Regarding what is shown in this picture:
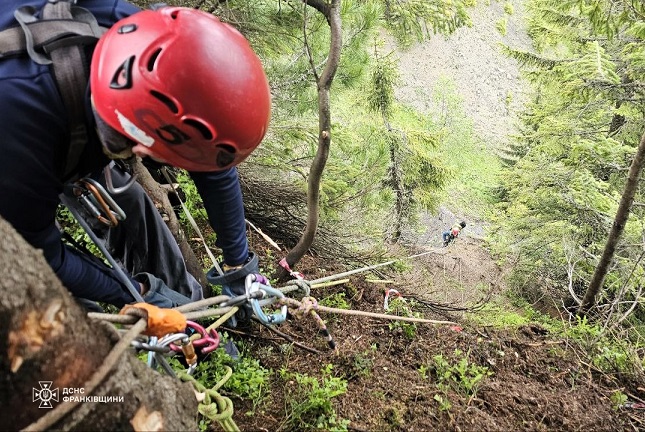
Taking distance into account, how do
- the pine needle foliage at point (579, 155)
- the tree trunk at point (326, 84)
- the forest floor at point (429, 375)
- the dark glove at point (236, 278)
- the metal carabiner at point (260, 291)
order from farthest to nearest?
the pine needle foliage at point (579, 155) → the tree trunk at point (326, 84) → the dark glove at point (236, 278) → the forest floor at point (429, 375) → the metal carabiner at point (260, 291)

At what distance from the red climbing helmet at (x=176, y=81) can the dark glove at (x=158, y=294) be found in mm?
1063

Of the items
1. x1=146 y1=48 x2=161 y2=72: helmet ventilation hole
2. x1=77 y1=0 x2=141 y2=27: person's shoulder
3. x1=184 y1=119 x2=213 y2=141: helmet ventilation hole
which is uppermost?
x1=77 y1=0 x2=141 y2=27: person's shoulder

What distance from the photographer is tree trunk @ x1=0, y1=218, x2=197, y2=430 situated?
96 cm

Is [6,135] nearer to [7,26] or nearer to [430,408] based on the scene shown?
[7,26]

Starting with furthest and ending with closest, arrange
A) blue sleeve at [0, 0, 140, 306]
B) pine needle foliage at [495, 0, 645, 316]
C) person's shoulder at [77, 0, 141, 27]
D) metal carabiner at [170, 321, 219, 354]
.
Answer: pine needle foliage at [495, 0, 645, 316], metal carabiner at [170, 321, 219, 354], person's shoulder at [77, 0, 141, 27], blue sleeve at [0, 0, 140, 306]

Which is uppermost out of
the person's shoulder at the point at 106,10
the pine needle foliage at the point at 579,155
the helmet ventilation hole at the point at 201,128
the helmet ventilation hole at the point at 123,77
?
the person's shoulder at the point at 106,10

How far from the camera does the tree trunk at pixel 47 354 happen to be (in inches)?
37.7

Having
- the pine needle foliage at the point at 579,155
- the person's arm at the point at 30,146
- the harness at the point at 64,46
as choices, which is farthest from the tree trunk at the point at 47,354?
the pine needle foliage at the point at 579,155

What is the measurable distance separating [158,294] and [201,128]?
1250 millimetres

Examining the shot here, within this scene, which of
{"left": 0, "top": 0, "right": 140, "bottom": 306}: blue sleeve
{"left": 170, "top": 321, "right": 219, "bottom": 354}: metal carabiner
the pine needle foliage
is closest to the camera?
{"left": 0, "top": 0, "right": 140, "bottom": 306}: blue sleeve

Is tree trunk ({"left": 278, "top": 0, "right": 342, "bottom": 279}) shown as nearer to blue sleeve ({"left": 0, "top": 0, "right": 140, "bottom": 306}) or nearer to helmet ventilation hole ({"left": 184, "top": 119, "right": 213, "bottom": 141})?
helmet ventilation hole ({"left": 184, "top": 119, "right": 213, "bottom": 141})

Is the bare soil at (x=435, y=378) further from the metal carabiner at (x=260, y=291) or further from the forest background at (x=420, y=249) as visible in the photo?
the metal carabiner at (x=260, y=291)

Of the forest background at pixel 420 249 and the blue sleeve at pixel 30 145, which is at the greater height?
the blue sleeve at pixel 30 145

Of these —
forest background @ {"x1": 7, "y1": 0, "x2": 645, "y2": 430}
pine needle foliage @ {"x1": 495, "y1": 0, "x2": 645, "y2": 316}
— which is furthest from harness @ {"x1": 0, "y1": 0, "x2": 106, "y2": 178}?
pine needle foliage @ {"x1": 495, "y1": 0, "x2": 645, "y2": 316}
